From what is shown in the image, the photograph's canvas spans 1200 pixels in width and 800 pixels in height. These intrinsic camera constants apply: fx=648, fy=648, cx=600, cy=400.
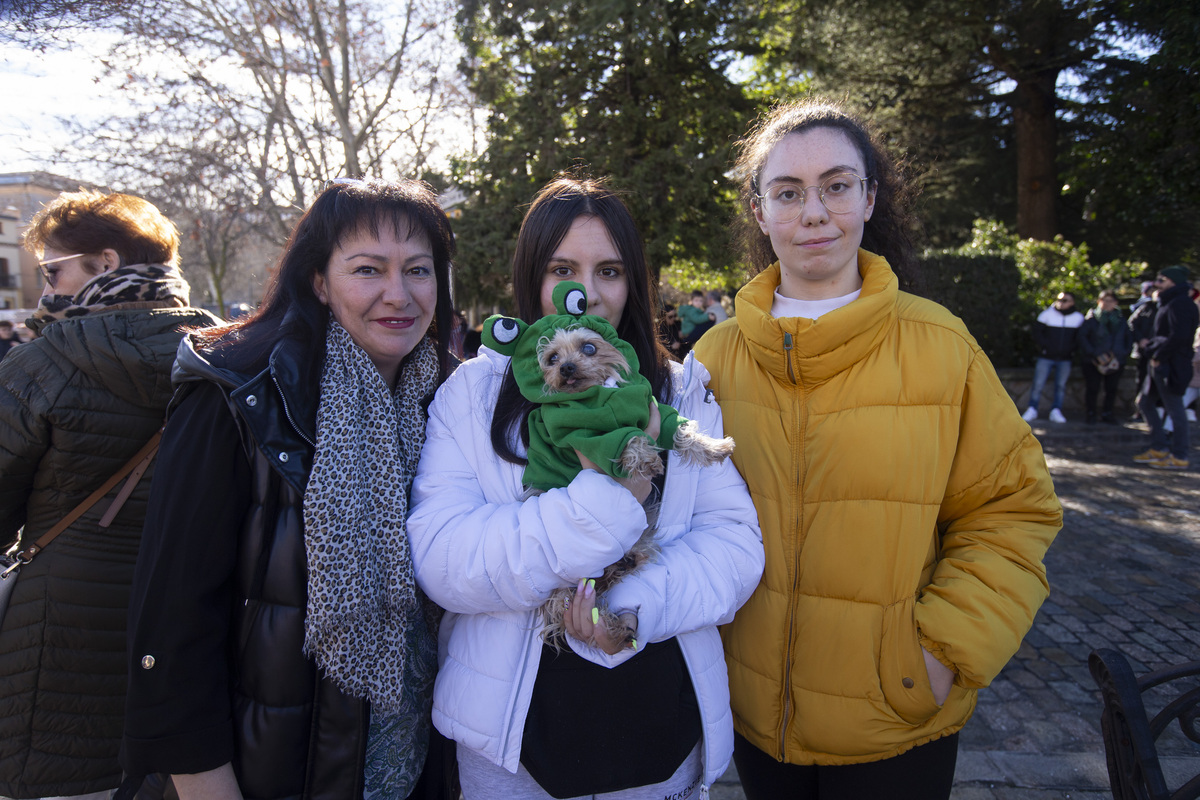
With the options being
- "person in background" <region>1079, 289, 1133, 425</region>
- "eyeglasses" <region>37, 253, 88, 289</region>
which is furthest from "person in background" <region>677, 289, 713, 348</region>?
"eyeglasses" <region>37, 253, 88, 289</region>

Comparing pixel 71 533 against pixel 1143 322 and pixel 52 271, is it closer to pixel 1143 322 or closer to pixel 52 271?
pixel 52 271

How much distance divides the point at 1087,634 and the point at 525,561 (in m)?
5.11

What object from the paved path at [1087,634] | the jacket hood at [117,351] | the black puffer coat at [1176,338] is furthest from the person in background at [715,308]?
the jacket hood at [117,351]

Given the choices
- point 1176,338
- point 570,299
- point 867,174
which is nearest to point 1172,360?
point 1176,338

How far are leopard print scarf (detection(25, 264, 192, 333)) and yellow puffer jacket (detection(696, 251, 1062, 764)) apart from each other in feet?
7.41

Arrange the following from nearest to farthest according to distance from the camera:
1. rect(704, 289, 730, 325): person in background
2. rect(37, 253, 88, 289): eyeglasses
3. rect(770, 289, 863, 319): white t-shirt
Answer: rect(770, 289, 863, 319): white t-shirt < rect(37, 253, 88, 289): eyeglasses < rect(704, 289, 730, 325): person in background

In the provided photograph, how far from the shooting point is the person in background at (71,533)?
220cm

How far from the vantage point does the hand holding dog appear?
5.06 feet

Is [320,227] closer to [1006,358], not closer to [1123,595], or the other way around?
[1123,595]

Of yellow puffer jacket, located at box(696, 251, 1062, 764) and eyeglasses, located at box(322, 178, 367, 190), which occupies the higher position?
eyeglasses, located at box(322, 178, 367, 190)

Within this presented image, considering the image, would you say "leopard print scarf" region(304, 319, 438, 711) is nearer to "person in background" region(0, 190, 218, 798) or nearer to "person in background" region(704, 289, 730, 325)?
"person in background" region(0, 190, 218, 798)

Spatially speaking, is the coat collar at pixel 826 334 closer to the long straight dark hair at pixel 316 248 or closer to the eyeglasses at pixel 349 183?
the long straight dark hair at pixel 316 248

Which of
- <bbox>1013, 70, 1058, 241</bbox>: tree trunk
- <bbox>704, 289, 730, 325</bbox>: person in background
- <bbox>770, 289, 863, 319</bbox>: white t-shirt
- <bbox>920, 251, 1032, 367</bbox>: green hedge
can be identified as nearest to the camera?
<bbox>770, 289, 863, 319</bbox>: white t-shirt

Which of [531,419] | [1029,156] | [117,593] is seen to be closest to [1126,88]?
[1029,156]
